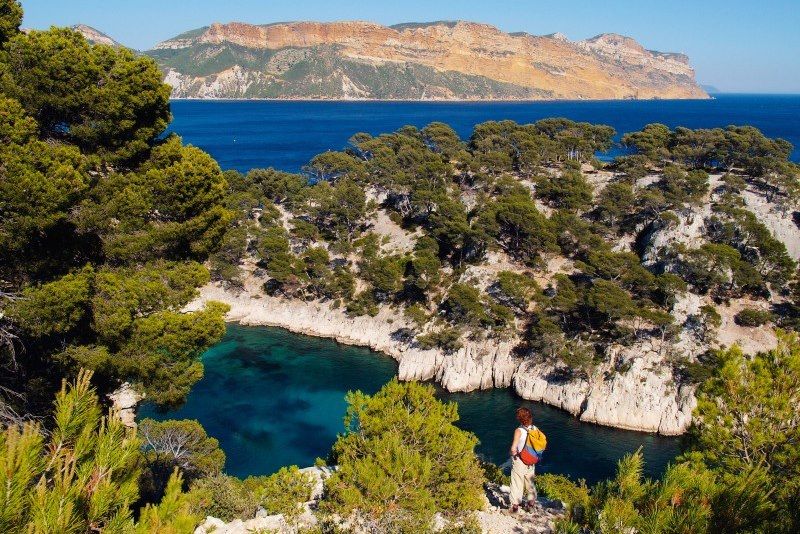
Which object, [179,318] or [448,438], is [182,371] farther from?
[448,438]

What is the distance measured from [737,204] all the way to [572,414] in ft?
76.2

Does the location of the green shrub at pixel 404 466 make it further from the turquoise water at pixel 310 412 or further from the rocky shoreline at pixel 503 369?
the rocky shoreline at pixel 503 369

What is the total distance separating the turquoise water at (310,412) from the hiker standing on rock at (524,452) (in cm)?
1657

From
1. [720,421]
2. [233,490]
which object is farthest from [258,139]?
[720,421]

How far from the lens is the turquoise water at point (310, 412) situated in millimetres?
26531

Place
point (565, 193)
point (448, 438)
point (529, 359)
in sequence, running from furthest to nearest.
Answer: point (565, 193) → point (529, 359) → point (448, 438)

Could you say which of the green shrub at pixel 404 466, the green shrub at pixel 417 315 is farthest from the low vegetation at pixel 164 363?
the green shrub at pixel 417 315

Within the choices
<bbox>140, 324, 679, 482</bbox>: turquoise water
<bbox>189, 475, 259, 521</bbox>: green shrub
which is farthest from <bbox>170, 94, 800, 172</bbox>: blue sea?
<bbox>189, 475, 259, 521</bbox>: green shrub

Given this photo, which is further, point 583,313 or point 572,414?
point 583,313

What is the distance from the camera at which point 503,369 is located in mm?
→ 33750

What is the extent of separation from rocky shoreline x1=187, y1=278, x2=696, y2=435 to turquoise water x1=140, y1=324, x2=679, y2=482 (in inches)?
30.0

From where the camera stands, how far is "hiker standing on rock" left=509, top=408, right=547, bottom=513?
954cm

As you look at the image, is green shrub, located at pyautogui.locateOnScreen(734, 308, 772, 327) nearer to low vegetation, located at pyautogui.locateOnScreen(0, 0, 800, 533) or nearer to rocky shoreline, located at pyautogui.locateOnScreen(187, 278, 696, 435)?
low vegetation, located at pyautogui.locateOnScreen(0, 0, 800, 533)

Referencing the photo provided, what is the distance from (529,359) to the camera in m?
33.5
